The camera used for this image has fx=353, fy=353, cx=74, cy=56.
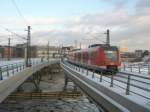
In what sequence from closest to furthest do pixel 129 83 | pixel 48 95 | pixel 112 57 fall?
pixel 129 83
pixel 112 57
pixel 48 95

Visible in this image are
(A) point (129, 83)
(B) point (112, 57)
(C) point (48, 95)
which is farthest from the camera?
(C) point (48, 95)

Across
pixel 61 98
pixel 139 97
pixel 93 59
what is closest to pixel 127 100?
pixel 139 97

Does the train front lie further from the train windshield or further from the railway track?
the railway track

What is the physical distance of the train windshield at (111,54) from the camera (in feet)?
133

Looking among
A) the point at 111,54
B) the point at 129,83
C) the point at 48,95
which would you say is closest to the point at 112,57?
the point at 111,54

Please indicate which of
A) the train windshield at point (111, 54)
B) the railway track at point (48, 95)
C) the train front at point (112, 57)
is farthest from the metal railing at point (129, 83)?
the railway track at point (48, 95)

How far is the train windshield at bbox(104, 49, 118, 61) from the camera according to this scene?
1601 inches

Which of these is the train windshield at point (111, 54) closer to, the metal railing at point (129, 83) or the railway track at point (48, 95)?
the metal railing at point (129, 83)

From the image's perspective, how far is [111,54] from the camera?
134 feet

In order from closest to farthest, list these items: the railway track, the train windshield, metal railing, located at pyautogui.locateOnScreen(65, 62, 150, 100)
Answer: metal railing, located at pyautogui.locateOnScreen(65, 62, 150, 100) < the train windshield < the railway track

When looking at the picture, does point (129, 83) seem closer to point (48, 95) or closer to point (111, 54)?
point (111, 54)

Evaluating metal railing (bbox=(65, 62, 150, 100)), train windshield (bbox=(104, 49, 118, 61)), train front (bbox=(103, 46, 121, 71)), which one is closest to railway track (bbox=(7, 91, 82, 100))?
train front (bbox=(103, 46, 121, 71))

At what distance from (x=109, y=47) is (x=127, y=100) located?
27.4m

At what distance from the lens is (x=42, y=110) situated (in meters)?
43.9
